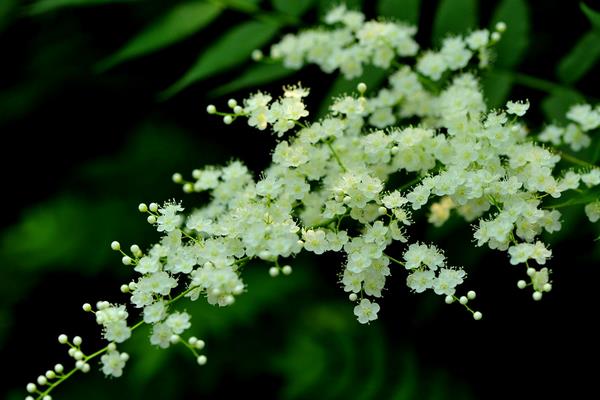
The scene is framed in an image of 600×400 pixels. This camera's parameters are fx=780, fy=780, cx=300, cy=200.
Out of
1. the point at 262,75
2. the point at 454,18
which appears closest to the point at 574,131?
the point at 454,18

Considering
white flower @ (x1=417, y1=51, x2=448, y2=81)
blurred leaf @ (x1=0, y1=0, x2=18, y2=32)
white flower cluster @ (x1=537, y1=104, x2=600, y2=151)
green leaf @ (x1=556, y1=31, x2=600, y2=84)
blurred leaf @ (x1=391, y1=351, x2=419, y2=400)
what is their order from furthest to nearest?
blurred leaf @ (x1=0, y1=0, x2=18, y2=32) < blurred leaf @ (x1=391, y1=351, x2=419, y2=400) < green leaf @ (x1=556, y1=31, x2=600, y2=84) < white flower @ (x1=417, y1=51, x2=448, y2=81) < white flower cluster @ (x1=537, y1=104, x2=600, y2=151)

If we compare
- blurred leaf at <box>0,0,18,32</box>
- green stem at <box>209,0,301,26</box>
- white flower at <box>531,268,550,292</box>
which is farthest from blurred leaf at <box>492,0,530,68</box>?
blurred leaf at <box>0,0,18,32</box>

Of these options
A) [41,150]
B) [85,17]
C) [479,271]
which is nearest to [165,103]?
[85,17]

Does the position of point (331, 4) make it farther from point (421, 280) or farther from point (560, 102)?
point (421, 280)

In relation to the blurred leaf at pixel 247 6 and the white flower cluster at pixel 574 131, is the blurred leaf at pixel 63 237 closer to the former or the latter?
the blurred leaf at pixel 247 6

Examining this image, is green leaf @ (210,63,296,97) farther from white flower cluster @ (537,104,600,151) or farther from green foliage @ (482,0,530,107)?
white flower cluster @ (537,104,600,151)

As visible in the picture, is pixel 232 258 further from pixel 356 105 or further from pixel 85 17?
pixel 85 17

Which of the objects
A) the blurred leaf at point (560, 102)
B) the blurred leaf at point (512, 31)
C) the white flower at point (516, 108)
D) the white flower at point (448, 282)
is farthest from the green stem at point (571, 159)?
the white flower at point (448, 282)
